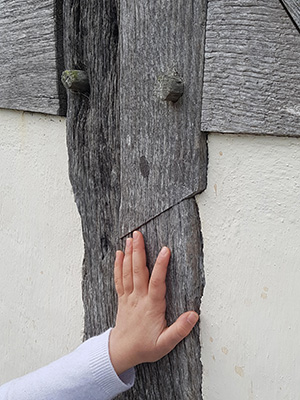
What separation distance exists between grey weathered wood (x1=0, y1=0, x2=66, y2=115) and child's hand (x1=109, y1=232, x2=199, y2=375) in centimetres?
35

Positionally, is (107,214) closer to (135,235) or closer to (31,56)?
(135,235)

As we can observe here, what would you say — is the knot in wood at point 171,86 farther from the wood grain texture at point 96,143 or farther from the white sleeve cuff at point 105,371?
the white sleeve cuff at point 105,371

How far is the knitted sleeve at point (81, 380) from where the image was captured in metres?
0.98

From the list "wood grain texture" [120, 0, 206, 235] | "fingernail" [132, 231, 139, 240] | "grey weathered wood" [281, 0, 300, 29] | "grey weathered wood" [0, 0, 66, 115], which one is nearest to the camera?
"grey weathered wood" [281, 0, 300, 29]

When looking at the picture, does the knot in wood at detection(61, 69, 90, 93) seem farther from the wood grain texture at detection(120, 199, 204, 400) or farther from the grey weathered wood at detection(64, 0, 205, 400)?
the wood grain texture at detection(120, 199, 204, 400)

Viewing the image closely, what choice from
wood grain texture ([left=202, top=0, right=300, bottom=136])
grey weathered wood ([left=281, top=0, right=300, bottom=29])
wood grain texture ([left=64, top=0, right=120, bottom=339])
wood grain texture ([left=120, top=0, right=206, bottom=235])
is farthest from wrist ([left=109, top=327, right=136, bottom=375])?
grey weathered wood ([left=281, top=0, right=300, bottom=29])

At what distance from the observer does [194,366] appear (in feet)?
3.10

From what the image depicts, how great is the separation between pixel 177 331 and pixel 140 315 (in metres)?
0.08

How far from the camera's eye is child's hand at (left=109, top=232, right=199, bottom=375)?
3.04 ft

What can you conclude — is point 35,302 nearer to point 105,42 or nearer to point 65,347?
point 65,347

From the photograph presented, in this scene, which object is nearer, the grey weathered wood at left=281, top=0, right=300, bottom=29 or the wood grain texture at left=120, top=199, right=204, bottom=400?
the grey weathered wood at left=281, top=0, right=300, bottom=29

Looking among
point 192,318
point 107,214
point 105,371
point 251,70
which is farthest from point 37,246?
point 251,70

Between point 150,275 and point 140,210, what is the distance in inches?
4.8

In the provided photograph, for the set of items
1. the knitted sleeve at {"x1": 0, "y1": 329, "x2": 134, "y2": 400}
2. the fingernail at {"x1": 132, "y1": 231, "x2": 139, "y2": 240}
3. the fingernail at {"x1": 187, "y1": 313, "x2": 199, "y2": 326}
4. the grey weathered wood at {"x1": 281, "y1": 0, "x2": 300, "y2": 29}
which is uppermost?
the grey weathered wood at {"x1": 281, "y1": 0, "x2": 300, "y2": 29}
